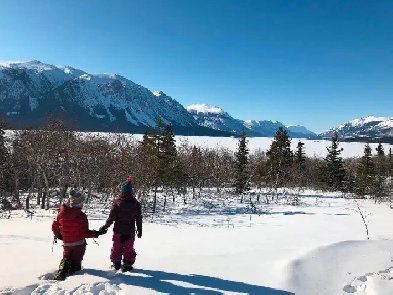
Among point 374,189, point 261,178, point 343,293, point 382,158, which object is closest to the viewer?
point 343,293

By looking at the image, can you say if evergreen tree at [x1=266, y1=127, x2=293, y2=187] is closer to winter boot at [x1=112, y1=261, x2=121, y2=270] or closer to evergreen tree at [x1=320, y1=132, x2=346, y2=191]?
evergreen tree at [x1=320, y1=132, x2=346, y2=191]

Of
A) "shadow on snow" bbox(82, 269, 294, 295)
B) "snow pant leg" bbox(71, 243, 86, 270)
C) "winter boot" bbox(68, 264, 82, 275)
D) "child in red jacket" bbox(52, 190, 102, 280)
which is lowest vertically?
"winter boot" bbox(68, 264, 82, 275)

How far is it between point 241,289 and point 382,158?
54187mm

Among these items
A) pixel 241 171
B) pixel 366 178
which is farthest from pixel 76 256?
pixel 366 178

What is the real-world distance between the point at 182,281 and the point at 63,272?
6.06 ft

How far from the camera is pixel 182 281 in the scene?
4984 mm

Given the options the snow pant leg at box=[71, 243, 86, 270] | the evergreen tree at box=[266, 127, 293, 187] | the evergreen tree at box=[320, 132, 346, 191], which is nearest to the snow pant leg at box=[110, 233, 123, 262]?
the snow pant leg at box=[71, 243, 86, 270]

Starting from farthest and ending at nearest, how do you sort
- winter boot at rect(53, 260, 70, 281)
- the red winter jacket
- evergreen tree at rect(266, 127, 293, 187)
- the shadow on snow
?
evergreen tree at rect(266, 127, 293, 187) → the red winter jacket → winter boot at rect(53, 260, 70, 281) → the shadow on snow

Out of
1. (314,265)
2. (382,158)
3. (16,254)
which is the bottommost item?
(16,254)

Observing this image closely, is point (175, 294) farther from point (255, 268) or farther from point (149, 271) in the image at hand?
point (255, 268)

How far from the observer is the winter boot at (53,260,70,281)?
16.5 ft

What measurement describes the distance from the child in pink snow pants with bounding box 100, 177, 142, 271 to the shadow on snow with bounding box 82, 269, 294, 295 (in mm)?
281

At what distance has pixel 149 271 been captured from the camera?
5426 millimetres

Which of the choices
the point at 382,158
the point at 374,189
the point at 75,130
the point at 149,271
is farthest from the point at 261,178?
the point at 149,271
